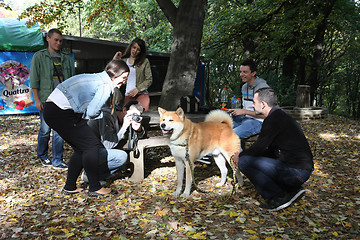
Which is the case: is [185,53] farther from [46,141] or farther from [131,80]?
[46,141]

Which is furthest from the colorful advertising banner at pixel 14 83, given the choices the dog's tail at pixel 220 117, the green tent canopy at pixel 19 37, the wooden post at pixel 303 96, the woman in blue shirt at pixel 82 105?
the wooden post at pixel 303 96

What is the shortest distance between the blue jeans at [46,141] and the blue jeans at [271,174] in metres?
2.96

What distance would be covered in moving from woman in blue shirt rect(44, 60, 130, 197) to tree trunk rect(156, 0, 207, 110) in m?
2.75

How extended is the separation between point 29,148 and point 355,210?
242 inches

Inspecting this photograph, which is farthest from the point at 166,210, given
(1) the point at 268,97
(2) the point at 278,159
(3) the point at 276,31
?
(3) the point at 276,31

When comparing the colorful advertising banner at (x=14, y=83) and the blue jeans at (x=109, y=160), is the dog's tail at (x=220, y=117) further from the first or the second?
the colorful advertising banner at (x=14, y=83)

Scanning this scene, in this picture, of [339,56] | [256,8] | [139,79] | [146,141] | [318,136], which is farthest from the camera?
[339,56]

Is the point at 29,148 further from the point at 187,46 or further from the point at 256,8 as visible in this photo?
the point at 256,8

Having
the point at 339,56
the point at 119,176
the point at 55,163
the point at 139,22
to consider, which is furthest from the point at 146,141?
the point at 139,22

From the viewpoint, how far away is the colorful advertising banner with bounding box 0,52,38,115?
35.3 ft

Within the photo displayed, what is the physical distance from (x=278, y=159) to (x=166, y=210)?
56.8 inches

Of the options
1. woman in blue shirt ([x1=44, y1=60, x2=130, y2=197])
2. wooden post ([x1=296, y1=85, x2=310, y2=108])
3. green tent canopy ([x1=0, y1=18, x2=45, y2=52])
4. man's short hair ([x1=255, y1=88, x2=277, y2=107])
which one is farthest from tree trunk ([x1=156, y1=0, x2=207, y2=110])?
green tent canopy ([x1=0, y1=18, x2=45, y2=52])

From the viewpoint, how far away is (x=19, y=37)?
10.6 m

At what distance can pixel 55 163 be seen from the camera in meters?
4.65
